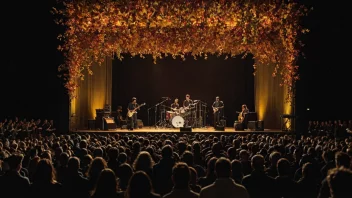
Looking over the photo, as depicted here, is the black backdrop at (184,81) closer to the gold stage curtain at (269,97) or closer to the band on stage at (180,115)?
the band on stage at (180,115)

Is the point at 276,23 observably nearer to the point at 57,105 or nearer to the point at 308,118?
the point at 308,118

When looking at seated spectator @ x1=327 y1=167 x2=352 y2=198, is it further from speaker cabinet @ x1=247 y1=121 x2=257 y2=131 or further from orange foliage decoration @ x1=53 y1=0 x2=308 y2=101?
speaker cabinet @ x1=247 y1=121 x2=257 y2=131

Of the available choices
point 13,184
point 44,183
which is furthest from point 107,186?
point 13,184

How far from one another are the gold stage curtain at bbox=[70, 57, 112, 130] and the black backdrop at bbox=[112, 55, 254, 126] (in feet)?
5.90

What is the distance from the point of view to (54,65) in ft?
65.3

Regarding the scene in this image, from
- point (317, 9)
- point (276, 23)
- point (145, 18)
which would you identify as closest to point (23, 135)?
point (145, 18)

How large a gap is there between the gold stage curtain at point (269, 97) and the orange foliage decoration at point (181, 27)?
3324 mm

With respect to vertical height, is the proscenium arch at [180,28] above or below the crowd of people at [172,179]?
above

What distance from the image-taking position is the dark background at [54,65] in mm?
19469

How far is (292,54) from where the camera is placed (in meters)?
18.7

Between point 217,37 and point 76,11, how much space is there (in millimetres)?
5459

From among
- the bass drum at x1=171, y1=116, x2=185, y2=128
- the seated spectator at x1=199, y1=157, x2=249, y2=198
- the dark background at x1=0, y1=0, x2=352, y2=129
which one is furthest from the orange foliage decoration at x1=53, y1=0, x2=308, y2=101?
the seated spectator at x1=199, y1=157, x2=249, y2=198

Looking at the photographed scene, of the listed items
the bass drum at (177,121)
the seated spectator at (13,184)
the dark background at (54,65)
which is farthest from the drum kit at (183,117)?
the seated spectator at (13,184)

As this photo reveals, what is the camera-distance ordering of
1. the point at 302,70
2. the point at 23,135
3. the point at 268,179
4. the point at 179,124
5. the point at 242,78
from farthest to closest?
the point at 242,78 < the point at 179,124 < the point at 302,70 < the point at 23,135 < the point at 268,179
